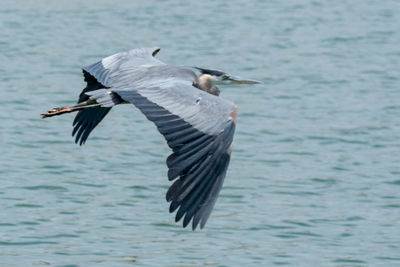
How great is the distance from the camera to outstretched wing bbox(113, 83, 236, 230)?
675cm

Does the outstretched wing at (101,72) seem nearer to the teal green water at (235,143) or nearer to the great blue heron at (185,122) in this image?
the great blue heron at (185,122)

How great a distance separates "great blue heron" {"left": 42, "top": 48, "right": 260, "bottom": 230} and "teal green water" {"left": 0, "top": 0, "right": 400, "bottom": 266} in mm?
1531

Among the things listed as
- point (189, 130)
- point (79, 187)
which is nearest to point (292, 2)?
point (79, 187)

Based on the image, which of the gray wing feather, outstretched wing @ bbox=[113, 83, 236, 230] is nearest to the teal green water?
the gray wing feather

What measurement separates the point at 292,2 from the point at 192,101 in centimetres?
1453

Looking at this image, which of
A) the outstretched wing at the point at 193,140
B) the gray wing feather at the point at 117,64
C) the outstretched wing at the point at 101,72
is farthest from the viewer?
the outstretched wing at the point at 101,72

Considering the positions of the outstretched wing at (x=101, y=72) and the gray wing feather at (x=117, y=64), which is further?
the outstretched wing at (x=101, y=72)

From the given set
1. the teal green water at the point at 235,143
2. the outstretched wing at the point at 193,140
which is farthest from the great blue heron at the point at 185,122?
the teal green water at the point at 235,143

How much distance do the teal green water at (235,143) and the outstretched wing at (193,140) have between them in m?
1.66

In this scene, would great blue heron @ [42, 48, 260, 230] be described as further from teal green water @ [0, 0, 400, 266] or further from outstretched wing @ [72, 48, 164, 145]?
teal green water @ [0, 0, 400, 266]

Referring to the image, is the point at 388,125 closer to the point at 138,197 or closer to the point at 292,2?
the point at 138,197

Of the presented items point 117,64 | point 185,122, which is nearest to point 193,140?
point 185,122

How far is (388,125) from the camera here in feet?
44.7

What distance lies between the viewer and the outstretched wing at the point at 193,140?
22.2 feet
